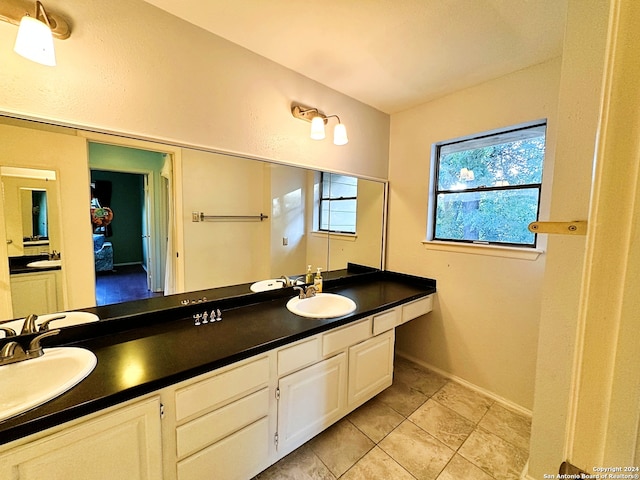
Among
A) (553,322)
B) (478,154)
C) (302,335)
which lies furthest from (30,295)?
(478,154)

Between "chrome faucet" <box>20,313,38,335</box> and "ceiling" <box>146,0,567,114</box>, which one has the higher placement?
"ceiling" <box>146,0,567,114</box>

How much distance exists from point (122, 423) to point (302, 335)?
806 mm

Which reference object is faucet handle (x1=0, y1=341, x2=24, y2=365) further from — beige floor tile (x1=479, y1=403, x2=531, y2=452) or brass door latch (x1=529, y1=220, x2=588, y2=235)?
beige floor tile (x1=479, y1=403, x2=531, y2=452)

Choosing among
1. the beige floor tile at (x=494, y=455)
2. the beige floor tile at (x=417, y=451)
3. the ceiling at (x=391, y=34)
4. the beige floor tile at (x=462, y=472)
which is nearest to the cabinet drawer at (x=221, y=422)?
the beige floor tile at (x=417, y=451)

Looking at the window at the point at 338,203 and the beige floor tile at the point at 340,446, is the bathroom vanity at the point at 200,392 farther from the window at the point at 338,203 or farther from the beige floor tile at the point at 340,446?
the window at the point at 338,203

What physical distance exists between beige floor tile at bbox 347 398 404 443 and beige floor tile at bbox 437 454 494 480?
1.25 ft

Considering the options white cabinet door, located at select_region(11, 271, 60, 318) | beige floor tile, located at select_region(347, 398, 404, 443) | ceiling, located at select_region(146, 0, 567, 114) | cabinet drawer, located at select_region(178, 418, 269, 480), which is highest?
ceiling, located at select_region(146, 0, 567, 114)

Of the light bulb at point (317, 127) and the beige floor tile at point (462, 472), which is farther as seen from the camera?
the light bulb at point (317, 127)

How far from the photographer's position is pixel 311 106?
→ 6.64 feet

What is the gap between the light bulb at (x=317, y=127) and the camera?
1868 mm

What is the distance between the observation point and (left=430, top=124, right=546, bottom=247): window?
6.38 ft

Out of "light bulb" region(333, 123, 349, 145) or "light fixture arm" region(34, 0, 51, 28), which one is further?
"light bulb" region(333, 123, 349, 145)

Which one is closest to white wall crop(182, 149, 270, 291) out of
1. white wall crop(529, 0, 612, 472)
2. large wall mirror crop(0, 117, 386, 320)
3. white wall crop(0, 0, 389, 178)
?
large wall mirror crop(0, 117, 386, 320)

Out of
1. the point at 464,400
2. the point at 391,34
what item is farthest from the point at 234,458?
the point at 391,34
